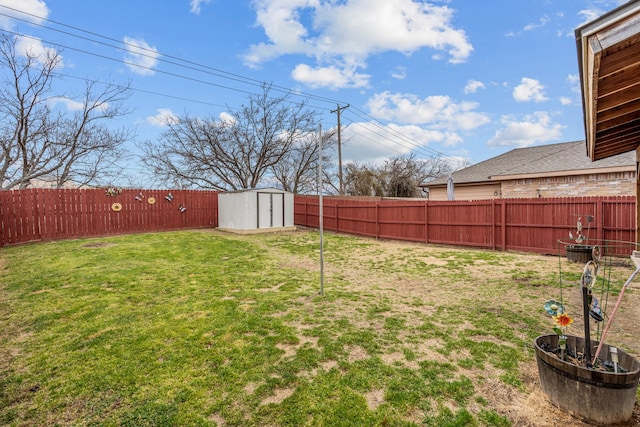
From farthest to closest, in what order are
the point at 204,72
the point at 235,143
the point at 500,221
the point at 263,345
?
1. the point at 235,143
2. the point at 204,72
3. the point at 500,221
4. the point at 263,345

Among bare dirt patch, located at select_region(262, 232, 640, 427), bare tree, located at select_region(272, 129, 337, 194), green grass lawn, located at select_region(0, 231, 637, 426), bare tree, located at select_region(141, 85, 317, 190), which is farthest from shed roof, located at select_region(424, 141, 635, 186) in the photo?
bare tree, located at select_region(141, 85, 317, 190)

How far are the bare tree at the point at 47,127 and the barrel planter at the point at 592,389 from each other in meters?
16.0

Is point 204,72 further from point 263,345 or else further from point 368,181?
point 263,345

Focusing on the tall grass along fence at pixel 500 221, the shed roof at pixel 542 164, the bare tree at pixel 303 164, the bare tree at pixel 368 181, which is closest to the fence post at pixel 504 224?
the tall grass along fence at pixel 500 221

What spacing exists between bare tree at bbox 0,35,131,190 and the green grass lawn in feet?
28.5

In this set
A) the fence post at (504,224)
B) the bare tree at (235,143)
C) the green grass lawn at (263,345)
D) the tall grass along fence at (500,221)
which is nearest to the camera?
the green grass lawn at (263,345)

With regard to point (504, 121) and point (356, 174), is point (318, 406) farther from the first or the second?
point (356, 174)

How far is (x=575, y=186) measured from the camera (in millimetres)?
10180

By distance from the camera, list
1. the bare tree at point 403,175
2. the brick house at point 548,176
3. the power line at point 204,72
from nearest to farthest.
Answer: the brick house at point 548,176, the power line at point 204,72, the bare tree at point 403,175

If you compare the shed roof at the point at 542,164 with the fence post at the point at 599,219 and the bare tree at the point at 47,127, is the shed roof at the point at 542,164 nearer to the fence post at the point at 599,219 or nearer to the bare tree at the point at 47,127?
the fence post at the point at 599,219

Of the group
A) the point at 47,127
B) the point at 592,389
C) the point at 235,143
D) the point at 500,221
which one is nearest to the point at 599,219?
the point at 500,221

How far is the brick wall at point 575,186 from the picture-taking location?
9.23 meters

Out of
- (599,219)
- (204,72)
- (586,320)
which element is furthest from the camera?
(204,72)

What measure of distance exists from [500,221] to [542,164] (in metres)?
4.78
